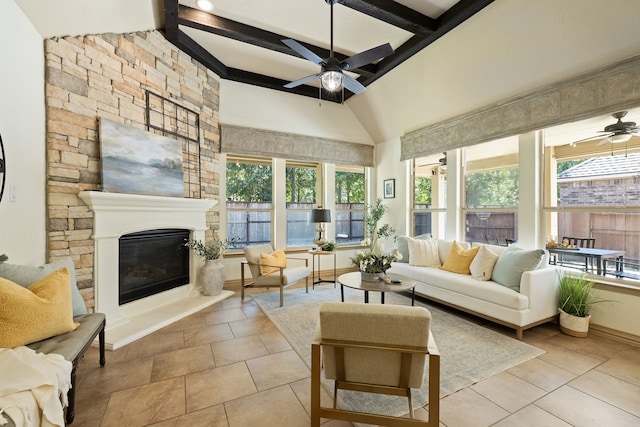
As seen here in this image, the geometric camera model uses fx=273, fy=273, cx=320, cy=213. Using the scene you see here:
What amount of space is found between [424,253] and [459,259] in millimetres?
584

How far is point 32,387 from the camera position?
1.30 m

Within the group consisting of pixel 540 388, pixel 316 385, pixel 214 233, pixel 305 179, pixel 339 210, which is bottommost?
pixel 540 388

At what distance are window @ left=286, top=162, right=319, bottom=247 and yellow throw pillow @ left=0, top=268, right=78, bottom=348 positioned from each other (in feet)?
12.6

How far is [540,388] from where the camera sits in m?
2.08

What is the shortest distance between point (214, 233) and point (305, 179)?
83.7 inches

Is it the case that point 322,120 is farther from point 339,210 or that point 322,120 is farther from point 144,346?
point 144,346

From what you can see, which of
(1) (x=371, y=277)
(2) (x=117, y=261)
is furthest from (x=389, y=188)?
(2) (x=117, y=261)

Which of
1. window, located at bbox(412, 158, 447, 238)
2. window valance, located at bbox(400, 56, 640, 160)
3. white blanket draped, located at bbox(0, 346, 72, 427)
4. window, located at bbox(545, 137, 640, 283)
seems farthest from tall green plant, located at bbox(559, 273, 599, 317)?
white blanket draped, located at bbox(0, 346, 72, 427)

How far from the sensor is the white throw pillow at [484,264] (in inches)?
136

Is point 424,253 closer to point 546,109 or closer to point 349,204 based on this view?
point 349,204

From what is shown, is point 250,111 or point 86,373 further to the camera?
point 250,111

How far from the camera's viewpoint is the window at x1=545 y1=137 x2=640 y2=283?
2.89 m

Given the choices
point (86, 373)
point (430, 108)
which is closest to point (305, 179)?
point (430, 108)

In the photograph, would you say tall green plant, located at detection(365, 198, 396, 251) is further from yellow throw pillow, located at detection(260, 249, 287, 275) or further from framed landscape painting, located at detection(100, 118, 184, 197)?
framed landscape painting, located at detection(100, 118, 184, 197)
